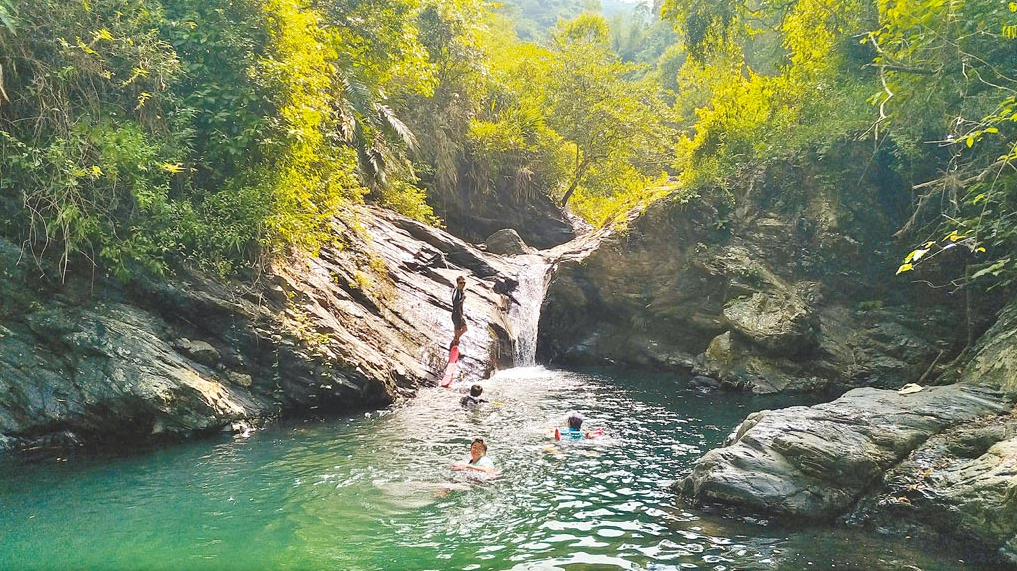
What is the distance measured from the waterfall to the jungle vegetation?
15.4ft

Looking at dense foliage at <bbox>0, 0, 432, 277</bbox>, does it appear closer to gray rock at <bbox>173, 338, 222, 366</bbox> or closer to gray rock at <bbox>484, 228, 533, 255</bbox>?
gray rock at <bbox>173, 338, 222, 366</bbox>

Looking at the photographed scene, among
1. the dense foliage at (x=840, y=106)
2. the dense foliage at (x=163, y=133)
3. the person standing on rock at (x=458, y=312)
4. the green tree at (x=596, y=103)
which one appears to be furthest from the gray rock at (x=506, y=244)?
the dense foliage at (x=163, y=133)

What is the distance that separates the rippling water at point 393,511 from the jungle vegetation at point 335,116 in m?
3.47

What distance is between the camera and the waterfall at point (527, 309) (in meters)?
20.7

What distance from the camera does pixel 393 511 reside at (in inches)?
299

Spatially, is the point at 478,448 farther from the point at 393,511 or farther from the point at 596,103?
the point at 596,103

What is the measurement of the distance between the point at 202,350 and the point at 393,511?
5883 mm

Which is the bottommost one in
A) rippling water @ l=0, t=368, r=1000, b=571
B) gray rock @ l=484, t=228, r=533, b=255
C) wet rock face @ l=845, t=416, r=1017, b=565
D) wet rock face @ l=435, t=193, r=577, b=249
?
rippling water @ l=0, t=368, r=1000, b=571

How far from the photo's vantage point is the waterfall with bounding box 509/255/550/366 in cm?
2066

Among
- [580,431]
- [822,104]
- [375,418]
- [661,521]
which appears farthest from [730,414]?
[822,104]

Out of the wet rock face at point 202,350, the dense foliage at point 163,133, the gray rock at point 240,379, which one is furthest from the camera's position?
the gray rock at point 240,379

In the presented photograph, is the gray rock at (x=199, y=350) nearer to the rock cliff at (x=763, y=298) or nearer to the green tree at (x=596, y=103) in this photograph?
the rock cliff at (x=763, y=298)

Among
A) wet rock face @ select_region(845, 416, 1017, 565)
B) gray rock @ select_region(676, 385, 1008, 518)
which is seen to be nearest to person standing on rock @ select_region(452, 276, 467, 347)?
gray rock @ select_region(676, 385, 1008, 518)

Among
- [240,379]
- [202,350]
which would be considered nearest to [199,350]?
[202,350]
